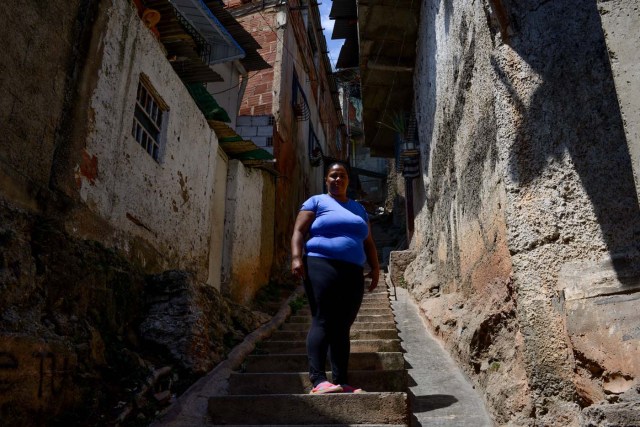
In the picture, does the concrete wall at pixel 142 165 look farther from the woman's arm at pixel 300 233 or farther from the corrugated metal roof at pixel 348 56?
the corrugated metal roof at pixel 348 56

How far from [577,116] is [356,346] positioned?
281 cm

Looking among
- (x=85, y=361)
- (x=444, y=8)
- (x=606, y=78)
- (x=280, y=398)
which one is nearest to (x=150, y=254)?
(x=85, y=361)

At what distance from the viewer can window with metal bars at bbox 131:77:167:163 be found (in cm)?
563

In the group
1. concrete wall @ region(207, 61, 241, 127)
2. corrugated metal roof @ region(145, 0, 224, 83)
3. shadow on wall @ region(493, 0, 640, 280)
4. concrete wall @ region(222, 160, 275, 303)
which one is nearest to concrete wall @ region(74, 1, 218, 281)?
Result: corrugated metal roof @ region(145, 0, 224, 83)

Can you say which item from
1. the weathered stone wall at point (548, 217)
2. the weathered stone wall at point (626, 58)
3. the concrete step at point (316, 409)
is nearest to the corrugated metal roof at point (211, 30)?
the weathered stone wall at point (548, 217)

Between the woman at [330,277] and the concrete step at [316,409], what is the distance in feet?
0.28

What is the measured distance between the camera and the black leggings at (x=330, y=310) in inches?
122

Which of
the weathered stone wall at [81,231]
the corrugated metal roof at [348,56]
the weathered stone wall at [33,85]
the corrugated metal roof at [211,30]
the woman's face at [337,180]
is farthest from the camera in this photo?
the corrugated metal roof at [348,56]

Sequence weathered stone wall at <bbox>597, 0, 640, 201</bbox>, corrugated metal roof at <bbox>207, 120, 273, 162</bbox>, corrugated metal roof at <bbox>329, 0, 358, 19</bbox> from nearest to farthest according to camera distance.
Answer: weathered stone wall at <bbox>597, 0, 640, 201</bbox> < corrugated metal roof at <bbox>207, 120, 273, 162</bbox> < corrugated metal roof at <bbox>329, 0, 358, 19</bbox>

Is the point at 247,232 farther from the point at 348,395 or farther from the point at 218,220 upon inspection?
the point at 348,395

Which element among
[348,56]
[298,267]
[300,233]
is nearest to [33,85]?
[300,233]

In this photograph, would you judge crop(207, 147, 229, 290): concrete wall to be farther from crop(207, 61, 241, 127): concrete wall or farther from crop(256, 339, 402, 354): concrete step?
crop(256, 339, 402, 354): concrete step

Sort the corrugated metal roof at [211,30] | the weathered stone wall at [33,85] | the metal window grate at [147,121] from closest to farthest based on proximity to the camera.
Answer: the weathered stone wall at [33,85] < the metal window grate at [147,121] < the corrugated metal roof at [211,30]

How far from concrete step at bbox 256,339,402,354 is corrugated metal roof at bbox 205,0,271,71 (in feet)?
17.2
